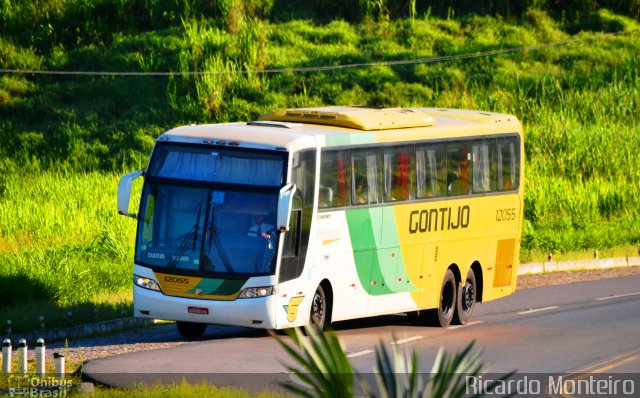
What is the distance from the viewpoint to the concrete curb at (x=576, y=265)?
3303 cm

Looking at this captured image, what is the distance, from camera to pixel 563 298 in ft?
88.8

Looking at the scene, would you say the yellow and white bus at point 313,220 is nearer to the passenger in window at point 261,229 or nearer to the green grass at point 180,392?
the passenger in window at point 261,229

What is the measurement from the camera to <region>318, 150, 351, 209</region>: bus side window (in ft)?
66.0

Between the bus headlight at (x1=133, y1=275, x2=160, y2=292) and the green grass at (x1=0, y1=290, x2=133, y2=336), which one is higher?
the bus headlight at (x1=133, y1=275, x2=160, y2=292)

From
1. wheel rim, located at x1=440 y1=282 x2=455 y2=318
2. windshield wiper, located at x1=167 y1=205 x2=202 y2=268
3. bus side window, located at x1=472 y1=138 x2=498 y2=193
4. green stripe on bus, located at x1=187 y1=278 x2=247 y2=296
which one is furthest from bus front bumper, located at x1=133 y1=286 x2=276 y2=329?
bus side window, located at x1=472 y1=138 x2=498 y2=193

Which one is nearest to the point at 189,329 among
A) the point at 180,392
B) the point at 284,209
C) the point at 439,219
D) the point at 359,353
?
the point at 284,209

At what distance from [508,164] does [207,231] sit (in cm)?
787

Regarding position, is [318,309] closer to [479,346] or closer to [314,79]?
[479,346]

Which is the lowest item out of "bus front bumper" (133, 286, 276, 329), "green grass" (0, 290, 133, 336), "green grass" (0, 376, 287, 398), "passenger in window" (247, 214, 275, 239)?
"green grass" (0, 290, 133, 336)

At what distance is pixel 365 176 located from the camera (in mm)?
21250

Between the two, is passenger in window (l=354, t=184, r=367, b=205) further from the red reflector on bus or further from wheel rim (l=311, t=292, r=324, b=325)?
the red reflector on bus

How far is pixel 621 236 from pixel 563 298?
12.5 meters

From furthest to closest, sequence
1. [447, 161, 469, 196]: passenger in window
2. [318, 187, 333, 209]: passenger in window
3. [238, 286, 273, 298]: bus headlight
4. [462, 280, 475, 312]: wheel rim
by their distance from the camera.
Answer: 1. [462, 280, 475, 312]: wheel rim
2. [447, 161, 469, 196]: passenger in window
3. [318, 187, 333, 209]: passenger in window
4. [238, 286, 273, 298]: bus headlight

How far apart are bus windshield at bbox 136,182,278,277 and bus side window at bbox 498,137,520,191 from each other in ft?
22.9
